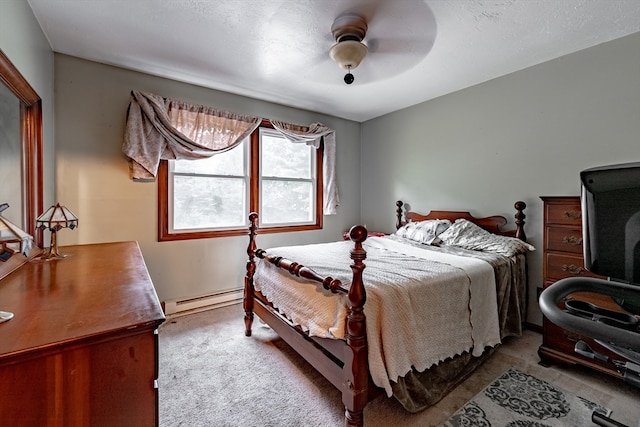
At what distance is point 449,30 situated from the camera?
2111 mm

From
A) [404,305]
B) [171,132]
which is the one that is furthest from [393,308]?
[171,132]

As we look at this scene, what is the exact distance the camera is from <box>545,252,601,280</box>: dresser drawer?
80.4 inches

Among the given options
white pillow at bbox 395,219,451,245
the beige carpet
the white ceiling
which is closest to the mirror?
the white ceiling

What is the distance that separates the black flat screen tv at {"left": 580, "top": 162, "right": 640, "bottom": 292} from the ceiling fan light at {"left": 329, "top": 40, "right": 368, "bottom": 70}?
1.69 metres

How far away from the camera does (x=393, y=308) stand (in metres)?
1.52

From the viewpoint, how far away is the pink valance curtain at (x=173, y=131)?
269 cm

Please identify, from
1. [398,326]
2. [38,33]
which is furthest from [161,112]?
[398,326]

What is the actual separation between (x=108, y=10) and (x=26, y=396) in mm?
2322

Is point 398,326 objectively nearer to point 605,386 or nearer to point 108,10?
point 605,386

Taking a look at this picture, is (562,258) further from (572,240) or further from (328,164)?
(328,164)

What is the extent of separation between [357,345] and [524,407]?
1.13m

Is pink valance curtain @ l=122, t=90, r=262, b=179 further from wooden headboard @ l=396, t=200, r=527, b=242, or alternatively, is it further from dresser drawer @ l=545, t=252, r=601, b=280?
dresser drawer @ l=545, t=252, r=601, b=280

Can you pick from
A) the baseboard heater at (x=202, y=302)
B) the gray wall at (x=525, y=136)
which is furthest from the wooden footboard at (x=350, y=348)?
the gray wall at (x=525, y=136)

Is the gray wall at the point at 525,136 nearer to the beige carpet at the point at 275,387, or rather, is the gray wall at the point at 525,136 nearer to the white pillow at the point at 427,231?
the white pillow at the point at 427,231
